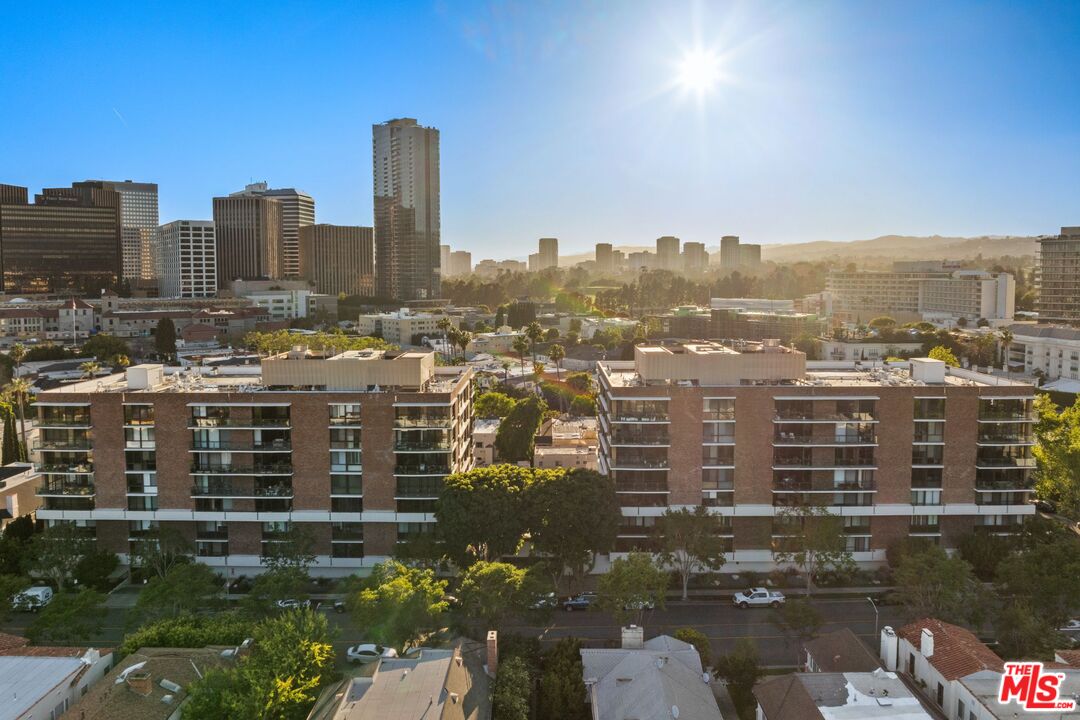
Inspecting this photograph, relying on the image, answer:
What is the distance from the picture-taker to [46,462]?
4159 cm

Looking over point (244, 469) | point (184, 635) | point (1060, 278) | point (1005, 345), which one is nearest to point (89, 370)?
point (244, 469)

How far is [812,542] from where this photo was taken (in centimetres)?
3831

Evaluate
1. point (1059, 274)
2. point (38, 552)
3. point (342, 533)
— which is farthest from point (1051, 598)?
point (1059, 274)

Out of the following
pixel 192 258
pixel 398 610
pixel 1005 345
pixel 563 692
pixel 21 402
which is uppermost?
pixel 192 258

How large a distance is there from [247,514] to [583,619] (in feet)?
58.9

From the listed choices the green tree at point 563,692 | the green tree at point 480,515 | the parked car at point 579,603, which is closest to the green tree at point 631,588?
the parked car at point 579,603

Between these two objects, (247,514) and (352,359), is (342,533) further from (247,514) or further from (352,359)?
(352,359)

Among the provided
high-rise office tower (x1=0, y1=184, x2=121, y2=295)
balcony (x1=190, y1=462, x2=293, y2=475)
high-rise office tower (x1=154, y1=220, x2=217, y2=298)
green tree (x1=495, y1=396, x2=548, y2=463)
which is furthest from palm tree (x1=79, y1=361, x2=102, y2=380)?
high-rise office tower (x1=0, y1=184, x2=121, y2=295)

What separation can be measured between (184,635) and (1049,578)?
35.3m

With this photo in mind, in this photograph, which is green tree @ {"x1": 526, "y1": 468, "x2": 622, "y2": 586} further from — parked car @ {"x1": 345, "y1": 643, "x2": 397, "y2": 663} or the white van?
the white van

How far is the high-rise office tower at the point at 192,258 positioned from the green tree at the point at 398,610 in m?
175

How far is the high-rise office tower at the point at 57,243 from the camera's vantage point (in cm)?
18175

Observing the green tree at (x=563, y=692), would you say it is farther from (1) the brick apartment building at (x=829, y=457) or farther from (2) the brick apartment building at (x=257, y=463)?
(2) the brick apartment building at (x=257, y=463)

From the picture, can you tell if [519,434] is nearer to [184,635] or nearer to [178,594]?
[178,594]
